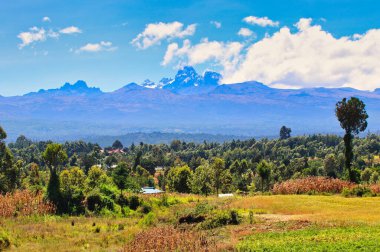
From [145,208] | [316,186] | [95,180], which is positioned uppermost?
[316,186]

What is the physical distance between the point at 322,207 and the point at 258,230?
1023 cm

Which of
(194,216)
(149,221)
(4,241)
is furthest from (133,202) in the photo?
(4,241)

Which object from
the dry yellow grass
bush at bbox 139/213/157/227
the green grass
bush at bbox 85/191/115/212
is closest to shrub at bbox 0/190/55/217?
bush at bbox 85/191/115/212

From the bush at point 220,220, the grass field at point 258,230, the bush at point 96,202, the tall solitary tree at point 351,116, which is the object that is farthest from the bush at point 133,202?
the tall solitary tree at point 351,116

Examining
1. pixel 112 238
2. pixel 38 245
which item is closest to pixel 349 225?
pixel 112 238

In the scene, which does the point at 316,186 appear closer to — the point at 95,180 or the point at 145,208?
the point at 145,208

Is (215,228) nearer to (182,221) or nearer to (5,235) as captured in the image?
(182,221)

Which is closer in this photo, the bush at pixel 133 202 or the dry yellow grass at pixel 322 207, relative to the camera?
the dry yellow grass at pixel 322 207

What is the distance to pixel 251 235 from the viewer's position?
26.3 m

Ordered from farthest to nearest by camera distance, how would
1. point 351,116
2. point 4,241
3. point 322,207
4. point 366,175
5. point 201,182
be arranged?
point 366,175 → point 201,182 → point 351,116 → point 322,207 → point 4,241

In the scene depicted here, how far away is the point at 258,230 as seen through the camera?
1099 inches

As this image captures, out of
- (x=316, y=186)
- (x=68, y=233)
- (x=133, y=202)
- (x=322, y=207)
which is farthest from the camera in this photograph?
(x=316, y=186)

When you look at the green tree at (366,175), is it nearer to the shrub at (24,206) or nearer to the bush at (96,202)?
A: the bush at (96,202)

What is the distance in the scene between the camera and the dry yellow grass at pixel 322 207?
30.0 meters
